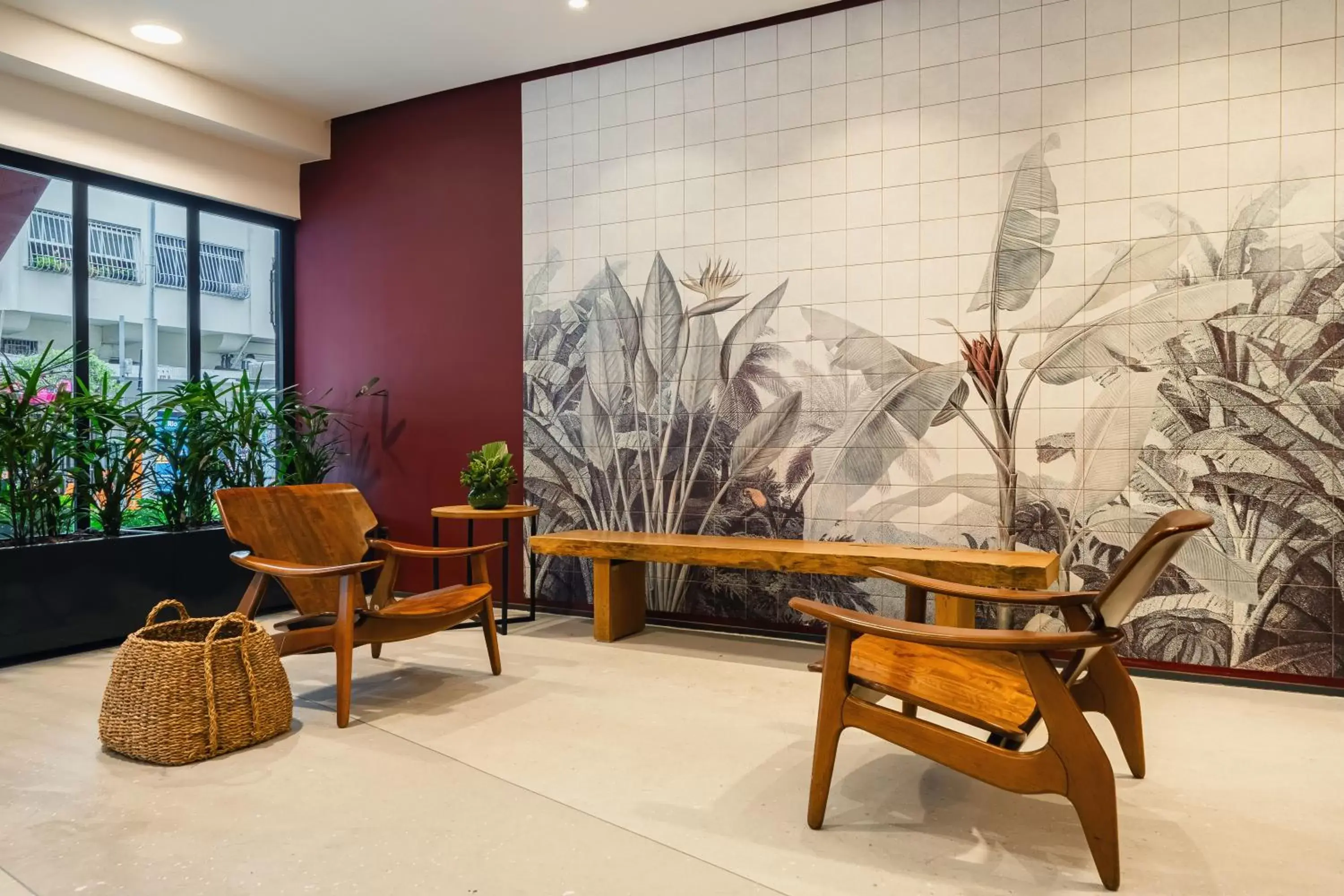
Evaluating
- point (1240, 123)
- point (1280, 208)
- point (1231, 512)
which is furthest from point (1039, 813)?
point (1240, 123)

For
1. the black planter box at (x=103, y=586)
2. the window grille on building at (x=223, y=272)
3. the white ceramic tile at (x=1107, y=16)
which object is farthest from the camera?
the window grille on building at (x=223, y=272)

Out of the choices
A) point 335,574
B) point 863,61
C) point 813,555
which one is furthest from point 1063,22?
point 335,574

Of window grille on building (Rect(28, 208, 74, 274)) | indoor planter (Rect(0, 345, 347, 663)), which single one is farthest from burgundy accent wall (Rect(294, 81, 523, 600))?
window grille on building (Rect(28, 208, 74, 274))

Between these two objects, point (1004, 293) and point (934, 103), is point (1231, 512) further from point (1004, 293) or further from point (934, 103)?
point (934, 103)

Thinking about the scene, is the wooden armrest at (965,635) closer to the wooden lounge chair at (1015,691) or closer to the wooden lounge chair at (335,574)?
the wooden lounge chair at (1015,691)

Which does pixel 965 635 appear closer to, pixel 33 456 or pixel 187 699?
pixel 187 699

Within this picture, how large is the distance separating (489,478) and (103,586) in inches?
70.9

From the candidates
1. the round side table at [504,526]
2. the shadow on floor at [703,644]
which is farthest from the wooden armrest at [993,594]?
the round side table at [504,526]

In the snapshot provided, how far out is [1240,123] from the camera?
11.0 ft

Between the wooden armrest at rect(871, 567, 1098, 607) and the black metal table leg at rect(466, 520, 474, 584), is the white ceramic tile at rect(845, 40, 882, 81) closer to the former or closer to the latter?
the wooden armrest at rect(871, 567, 1098, 607)

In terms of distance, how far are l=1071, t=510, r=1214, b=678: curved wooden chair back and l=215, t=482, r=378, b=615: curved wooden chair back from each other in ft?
8.40

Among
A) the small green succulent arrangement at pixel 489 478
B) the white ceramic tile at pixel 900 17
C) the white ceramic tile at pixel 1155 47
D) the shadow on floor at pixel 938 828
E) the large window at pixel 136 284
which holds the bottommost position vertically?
the shadow on floor at pixel 938 828

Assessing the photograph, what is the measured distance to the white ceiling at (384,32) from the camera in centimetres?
402

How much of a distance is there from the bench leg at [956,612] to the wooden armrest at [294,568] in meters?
2.10
